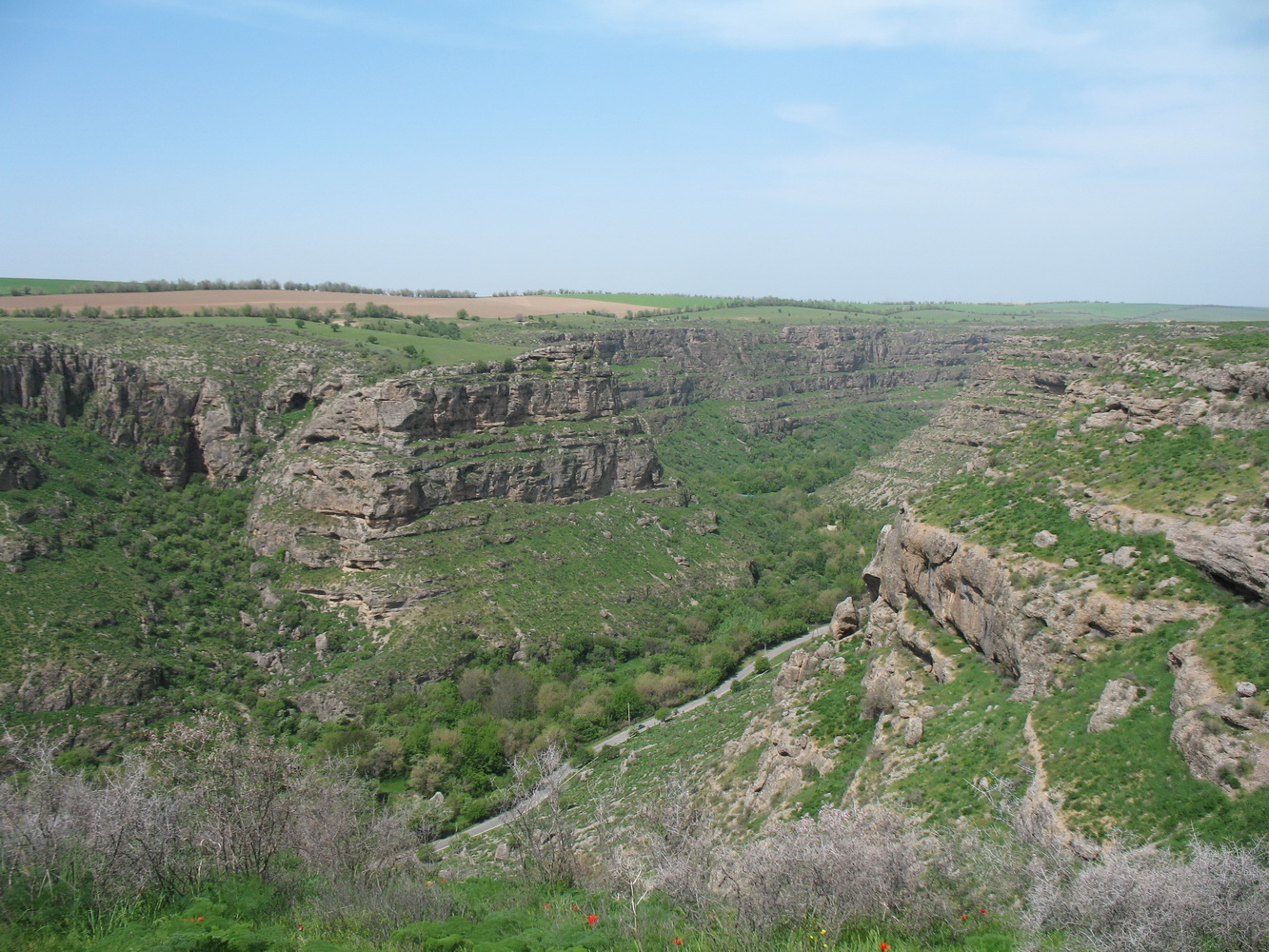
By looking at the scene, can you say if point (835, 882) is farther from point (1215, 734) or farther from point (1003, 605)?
point (1003, 605)

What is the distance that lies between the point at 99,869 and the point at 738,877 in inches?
588

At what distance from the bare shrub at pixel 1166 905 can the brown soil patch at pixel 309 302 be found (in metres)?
107

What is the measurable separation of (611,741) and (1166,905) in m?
45.9

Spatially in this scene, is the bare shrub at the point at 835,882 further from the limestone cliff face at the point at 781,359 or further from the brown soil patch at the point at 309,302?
the limestone cliff face at the point at 781,359

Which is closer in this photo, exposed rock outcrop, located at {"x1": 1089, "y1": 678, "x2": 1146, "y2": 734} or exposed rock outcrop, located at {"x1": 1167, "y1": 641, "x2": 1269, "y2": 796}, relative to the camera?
exposed rock outcrop, located at {"x1": 1167, "y1": 641, "x2": 1269, "y2": 796}

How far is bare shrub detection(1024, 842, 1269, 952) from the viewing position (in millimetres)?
13484

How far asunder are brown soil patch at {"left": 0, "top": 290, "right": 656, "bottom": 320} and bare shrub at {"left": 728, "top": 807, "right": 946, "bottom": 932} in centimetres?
10146

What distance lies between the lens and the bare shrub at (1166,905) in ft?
44.2

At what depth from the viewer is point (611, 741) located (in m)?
57.4

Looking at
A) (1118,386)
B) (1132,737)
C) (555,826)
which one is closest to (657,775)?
(555,826)

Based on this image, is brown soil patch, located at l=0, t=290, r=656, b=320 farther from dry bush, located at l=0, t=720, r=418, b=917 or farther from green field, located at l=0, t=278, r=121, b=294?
dry bush, located at l=0, t=720, r=418, b=917

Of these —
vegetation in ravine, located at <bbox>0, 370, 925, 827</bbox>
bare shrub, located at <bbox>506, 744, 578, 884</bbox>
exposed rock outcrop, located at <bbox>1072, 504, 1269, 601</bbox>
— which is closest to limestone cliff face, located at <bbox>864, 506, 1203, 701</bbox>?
exposed rock outcrop, located at <bbox>1072, 504, 1269, 601</bbox>

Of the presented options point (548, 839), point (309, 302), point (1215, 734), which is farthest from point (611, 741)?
point (309, 302)

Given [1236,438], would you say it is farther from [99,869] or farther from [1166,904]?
[99,869]
